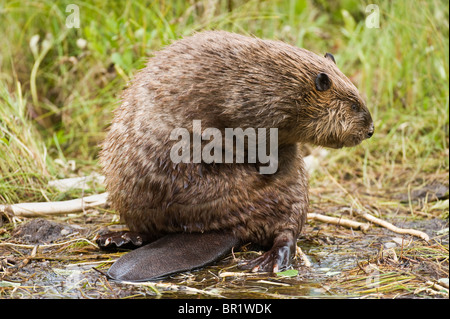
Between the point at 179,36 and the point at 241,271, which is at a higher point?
the point at 179,36

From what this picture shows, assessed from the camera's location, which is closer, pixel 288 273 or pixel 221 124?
pixel 288 273

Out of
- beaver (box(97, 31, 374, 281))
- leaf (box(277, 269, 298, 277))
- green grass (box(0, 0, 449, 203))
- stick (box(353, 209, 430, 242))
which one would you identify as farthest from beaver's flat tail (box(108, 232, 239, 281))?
green grass (box(0, 0, 449, 203))

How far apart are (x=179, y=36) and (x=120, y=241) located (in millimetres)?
2099

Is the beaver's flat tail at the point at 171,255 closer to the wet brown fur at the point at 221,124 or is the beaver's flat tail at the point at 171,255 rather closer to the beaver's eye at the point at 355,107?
the wet brown fur at the point at 221,124

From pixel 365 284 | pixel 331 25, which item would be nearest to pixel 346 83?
pixel 365 284

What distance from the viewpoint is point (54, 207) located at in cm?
383

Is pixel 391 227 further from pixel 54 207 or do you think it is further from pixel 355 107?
pixel 54 207

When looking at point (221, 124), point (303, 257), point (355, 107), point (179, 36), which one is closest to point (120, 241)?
point (221, 124)

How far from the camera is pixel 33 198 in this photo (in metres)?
4.01

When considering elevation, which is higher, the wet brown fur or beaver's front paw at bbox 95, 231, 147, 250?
the wet brown fur

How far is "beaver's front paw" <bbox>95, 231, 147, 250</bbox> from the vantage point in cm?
329

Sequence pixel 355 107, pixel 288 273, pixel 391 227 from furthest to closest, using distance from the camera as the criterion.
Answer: pixel 391 227, pixel 355 107, pixel 288 273

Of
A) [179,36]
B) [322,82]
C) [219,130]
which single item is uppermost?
[179,36]

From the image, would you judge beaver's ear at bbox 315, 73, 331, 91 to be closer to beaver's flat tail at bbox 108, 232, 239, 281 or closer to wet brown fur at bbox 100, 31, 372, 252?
wet brown fur at bbox 100, 31, 372, 252
